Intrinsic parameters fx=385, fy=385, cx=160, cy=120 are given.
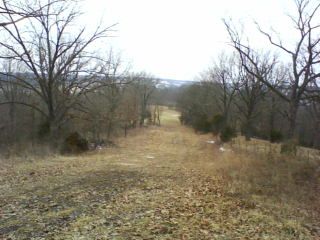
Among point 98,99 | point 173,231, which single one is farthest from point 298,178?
point 98,99

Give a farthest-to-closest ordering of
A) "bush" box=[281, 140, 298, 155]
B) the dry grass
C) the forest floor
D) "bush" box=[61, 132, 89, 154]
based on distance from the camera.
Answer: "bush" box=[61, 132, 89, 154]
"bush" box=[281, 140, 298, 155]
the dry grass
the forest floor

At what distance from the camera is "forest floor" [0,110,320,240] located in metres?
7.57

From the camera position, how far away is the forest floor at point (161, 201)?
7570mm

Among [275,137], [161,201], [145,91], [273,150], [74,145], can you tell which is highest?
[145,91]

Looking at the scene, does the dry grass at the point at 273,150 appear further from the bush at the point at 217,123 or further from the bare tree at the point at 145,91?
the bare tree at the point at 145,91

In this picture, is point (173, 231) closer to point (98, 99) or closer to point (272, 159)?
point (272, 159)

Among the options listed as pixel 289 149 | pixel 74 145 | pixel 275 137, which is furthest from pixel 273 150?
pixel 275 137

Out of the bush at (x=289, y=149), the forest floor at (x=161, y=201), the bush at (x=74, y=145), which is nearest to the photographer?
the forest floor at (x=161, y=201)

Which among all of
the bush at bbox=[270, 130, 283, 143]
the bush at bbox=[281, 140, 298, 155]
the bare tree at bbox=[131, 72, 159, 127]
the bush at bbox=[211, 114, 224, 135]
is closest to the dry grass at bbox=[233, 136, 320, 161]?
the bush at bbox=[281, 140, 298, 155]

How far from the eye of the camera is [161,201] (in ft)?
31.9

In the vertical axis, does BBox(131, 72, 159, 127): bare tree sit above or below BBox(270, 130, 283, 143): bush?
above

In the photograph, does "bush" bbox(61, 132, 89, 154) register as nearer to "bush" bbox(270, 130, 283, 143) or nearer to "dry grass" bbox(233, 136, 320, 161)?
"dry grass" bbox(233, 136, 320, 161)

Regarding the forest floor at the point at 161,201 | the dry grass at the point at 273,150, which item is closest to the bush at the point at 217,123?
the dry grass at the point at 273,150

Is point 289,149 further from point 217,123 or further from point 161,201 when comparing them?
point 217,123
